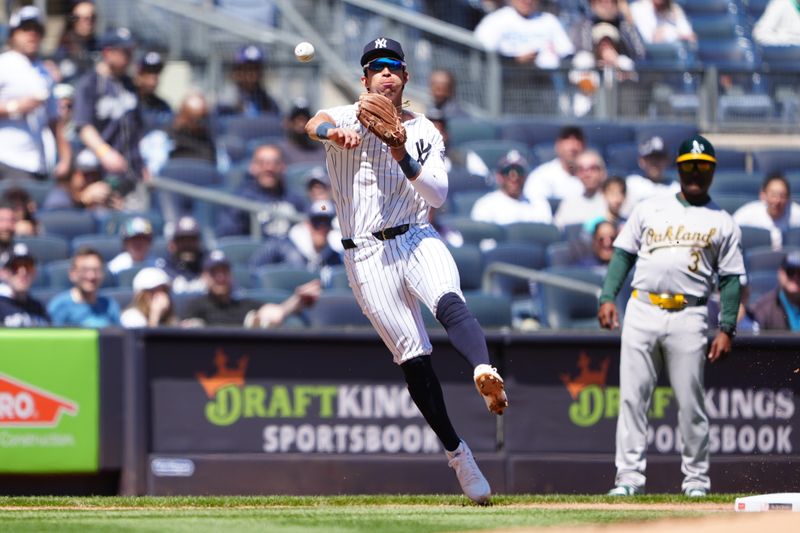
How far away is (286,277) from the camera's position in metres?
10.6

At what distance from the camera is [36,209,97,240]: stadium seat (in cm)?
1150

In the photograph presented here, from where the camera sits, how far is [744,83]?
45.2ft

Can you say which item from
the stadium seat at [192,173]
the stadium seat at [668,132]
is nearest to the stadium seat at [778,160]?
the stadium seat at [668,132]

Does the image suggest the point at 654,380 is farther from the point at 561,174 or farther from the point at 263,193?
the point at 263,193

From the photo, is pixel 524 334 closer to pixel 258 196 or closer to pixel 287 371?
pixel 287 371

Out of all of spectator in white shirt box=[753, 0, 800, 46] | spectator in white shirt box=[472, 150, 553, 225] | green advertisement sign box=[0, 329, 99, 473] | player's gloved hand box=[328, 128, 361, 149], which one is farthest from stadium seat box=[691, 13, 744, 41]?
player's gloved hand box=[328, 128, 361, 149]

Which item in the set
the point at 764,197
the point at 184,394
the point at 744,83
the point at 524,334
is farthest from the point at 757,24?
the point at 184,394

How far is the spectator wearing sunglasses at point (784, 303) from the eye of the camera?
389 inches

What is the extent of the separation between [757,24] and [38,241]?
7798mm

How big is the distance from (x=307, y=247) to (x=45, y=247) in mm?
1932

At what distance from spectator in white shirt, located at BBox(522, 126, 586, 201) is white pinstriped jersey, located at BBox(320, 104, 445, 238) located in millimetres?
5631

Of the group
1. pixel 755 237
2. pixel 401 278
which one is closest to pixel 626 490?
pixel 401 278

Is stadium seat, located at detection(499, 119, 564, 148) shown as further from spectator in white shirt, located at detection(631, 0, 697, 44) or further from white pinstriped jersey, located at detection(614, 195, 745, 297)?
white pinstriped jersey, located at detection(614, 195, 745, 297)

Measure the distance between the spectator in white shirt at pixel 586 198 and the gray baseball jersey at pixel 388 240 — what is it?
5286mm
